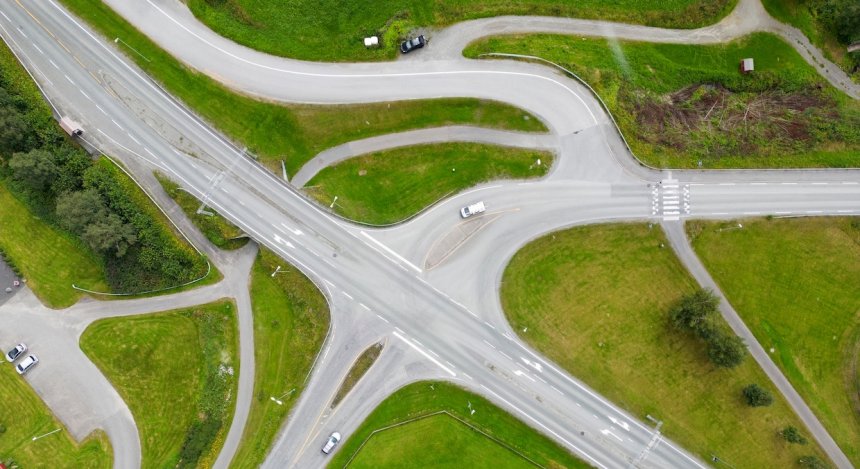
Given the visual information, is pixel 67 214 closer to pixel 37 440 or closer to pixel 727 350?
pixel 37 440

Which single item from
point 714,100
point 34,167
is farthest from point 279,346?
point 714,100

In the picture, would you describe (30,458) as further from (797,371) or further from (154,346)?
(797,371)

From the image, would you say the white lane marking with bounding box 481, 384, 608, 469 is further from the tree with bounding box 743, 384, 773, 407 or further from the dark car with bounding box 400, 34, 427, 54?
the dark car with bounding box 400, 34, 427, 54

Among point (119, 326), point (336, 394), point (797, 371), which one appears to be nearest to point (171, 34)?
point (119, 326)

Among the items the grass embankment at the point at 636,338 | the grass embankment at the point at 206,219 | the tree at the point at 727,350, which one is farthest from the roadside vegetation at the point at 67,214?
the tree at the point at 727,350

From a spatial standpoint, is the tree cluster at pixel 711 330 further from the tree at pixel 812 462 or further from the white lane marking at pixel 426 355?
the white lane marking at pixel 426 355

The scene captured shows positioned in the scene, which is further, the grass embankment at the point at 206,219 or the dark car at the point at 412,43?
the dark car at the point at 412,43
